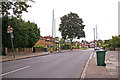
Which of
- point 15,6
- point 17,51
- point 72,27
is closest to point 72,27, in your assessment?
point 72,27

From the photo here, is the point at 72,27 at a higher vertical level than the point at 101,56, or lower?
higher

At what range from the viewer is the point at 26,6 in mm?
15531

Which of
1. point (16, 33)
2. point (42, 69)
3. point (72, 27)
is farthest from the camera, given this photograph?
point (72, 27)

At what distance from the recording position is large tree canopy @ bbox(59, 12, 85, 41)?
66.8 meters

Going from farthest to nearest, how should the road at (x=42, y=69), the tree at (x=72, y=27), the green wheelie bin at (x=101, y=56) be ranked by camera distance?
the tree at (x=72, y=27) < the green wheelie bin at (x=101, y=56) < the road at (x=42, y=69)

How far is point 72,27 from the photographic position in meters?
67.4

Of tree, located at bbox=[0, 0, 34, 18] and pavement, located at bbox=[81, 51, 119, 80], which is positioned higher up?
tree, located at bbox=[0, 0, 34, 18]

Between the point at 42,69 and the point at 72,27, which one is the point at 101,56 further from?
the point at 72,27

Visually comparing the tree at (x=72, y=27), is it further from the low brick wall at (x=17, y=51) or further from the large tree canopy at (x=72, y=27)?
the low brick wall at (x=17, y=51)

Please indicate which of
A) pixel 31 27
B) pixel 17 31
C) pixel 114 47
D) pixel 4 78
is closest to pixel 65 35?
pixel 114 47

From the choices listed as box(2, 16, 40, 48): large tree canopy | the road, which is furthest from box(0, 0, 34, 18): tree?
box(2, 16, 40, 48): large tree canopy

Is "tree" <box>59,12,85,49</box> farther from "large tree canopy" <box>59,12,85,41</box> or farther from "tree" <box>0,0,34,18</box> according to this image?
"tree" <box>0,0,34,18</box>

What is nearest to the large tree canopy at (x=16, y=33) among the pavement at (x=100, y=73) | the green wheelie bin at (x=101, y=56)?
the green wheelie bin at (x=101, y=56)

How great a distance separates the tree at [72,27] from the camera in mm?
66750
